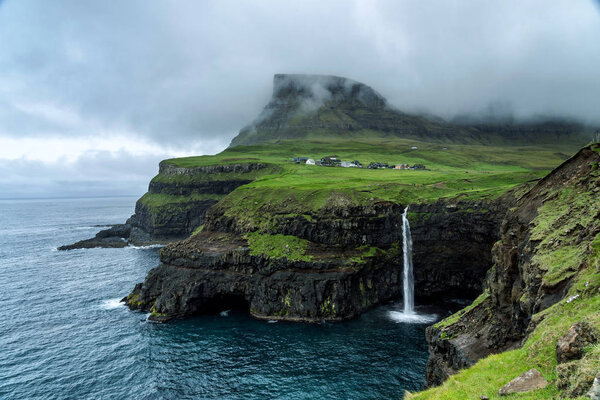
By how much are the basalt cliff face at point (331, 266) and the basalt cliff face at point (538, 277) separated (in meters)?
31.4

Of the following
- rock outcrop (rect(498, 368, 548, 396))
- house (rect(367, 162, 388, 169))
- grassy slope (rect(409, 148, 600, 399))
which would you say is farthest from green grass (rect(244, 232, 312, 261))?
house (rect(367, 162, 388, 169))

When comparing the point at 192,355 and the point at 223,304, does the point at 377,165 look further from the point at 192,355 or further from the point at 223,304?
the point at 192,355

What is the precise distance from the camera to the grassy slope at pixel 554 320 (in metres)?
14.3

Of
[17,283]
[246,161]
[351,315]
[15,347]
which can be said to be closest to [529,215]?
[351,315]

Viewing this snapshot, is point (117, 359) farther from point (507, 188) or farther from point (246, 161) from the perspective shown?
point (246, 161)

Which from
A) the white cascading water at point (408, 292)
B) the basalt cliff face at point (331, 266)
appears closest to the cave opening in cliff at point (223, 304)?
the basalt cliff face at point (331, 266)

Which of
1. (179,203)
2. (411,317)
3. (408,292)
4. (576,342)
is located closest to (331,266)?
(411,317)

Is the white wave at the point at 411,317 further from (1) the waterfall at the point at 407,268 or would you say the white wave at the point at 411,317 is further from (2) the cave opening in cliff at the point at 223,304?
(2) the cave opening in cliff at the point at 223,304

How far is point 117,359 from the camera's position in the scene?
49312mm

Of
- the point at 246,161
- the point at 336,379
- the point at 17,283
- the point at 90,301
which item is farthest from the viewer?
the point at 246,161

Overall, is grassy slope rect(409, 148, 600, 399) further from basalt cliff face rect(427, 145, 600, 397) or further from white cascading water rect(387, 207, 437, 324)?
white cascading water rect(387, 207, 437, 324)

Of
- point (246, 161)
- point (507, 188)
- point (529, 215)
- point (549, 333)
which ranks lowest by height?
point (549, 333)

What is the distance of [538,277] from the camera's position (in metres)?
22.3

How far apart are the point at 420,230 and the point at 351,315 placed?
2540 centimetres
